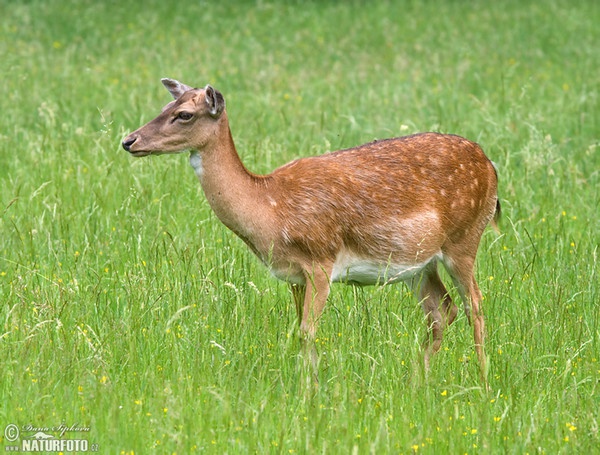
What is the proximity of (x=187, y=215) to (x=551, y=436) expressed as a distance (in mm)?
3979

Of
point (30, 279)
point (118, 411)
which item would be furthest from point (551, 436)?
point (30, 279)

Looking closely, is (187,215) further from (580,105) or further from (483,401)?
(580,105)

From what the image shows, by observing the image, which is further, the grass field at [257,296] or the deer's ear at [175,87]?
the deer's ear at [175,87]

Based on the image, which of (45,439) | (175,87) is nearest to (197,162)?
(175,87)

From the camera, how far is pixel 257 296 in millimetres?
6805

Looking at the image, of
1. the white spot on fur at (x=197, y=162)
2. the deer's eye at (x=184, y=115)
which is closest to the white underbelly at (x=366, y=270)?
the white spot on fur at (x=197, y=162)

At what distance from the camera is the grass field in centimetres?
509

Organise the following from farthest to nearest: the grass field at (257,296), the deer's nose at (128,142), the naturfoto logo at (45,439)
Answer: the deer's nose at (128,142) → the grass field at (257,296) → the naturfoto logo at (45,439)

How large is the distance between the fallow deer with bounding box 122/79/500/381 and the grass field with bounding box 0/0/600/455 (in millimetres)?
194

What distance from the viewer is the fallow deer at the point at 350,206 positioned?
20.2ft

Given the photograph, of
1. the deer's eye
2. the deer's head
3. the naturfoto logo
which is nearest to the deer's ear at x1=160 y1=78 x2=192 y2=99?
the deer's head

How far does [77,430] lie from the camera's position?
4949 mm

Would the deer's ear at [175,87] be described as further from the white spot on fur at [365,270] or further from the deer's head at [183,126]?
the white spot on fur at [365,270]

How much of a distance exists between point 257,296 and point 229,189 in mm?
866
